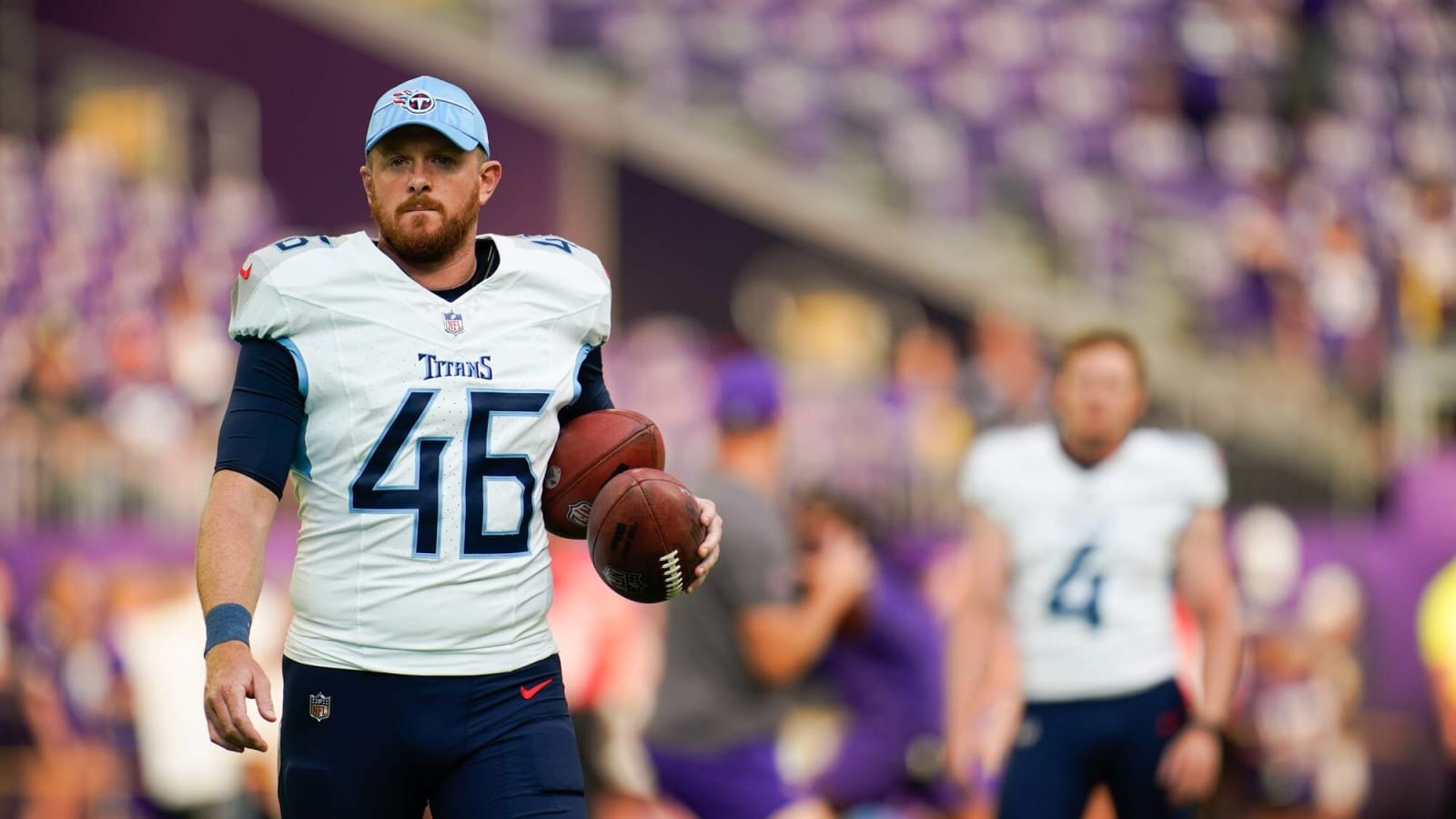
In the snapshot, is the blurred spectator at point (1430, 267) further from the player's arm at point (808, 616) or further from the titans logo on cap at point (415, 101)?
the titans logo on cap at point (415, 101)

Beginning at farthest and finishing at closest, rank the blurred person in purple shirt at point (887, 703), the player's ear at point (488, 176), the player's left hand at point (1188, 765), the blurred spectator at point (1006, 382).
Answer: the blurred spectator at point (1006, 382) → the blurred person in purple shirt at point (887, 703) → the player's left hand at point (1188, 765) → the player's ear at point (488, 176)

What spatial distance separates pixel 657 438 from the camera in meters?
3.44

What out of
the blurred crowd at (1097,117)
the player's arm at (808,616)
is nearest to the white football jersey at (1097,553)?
the player's arm at (808,616)

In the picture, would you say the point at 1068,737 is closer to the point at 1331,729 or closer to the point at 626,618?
the point at 626,618

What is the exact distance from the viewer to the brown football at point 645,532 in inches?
127

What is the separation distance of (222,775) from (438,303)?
5.21 meters

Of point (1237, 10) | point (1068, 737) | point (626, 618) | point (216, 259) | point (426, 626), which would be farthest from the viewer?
point (1237, 10)

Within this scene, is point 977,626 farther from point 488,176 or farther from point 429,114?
point 429,114

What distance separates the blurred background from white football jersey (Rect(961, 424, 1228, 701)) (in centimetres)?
298

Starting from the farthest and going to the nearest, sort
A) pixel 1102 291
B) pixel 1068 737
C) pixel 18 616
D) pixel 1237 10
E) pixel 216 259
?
pixel 1237 10, pixel 1102 291, pixel 216 259, pixel 18 616, pixel 1068 737

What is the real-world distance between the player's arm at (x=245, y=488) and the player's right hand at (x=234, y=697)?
0.03 metres

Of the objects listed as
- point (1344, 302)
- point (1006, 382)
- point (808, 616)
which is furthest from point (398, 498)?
point (1344, 302)

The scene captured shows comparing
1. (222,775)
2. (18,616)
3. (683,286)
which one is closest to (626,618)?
(222,775)

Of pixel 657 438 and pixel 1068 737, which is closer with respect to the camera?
pixel 657 438
